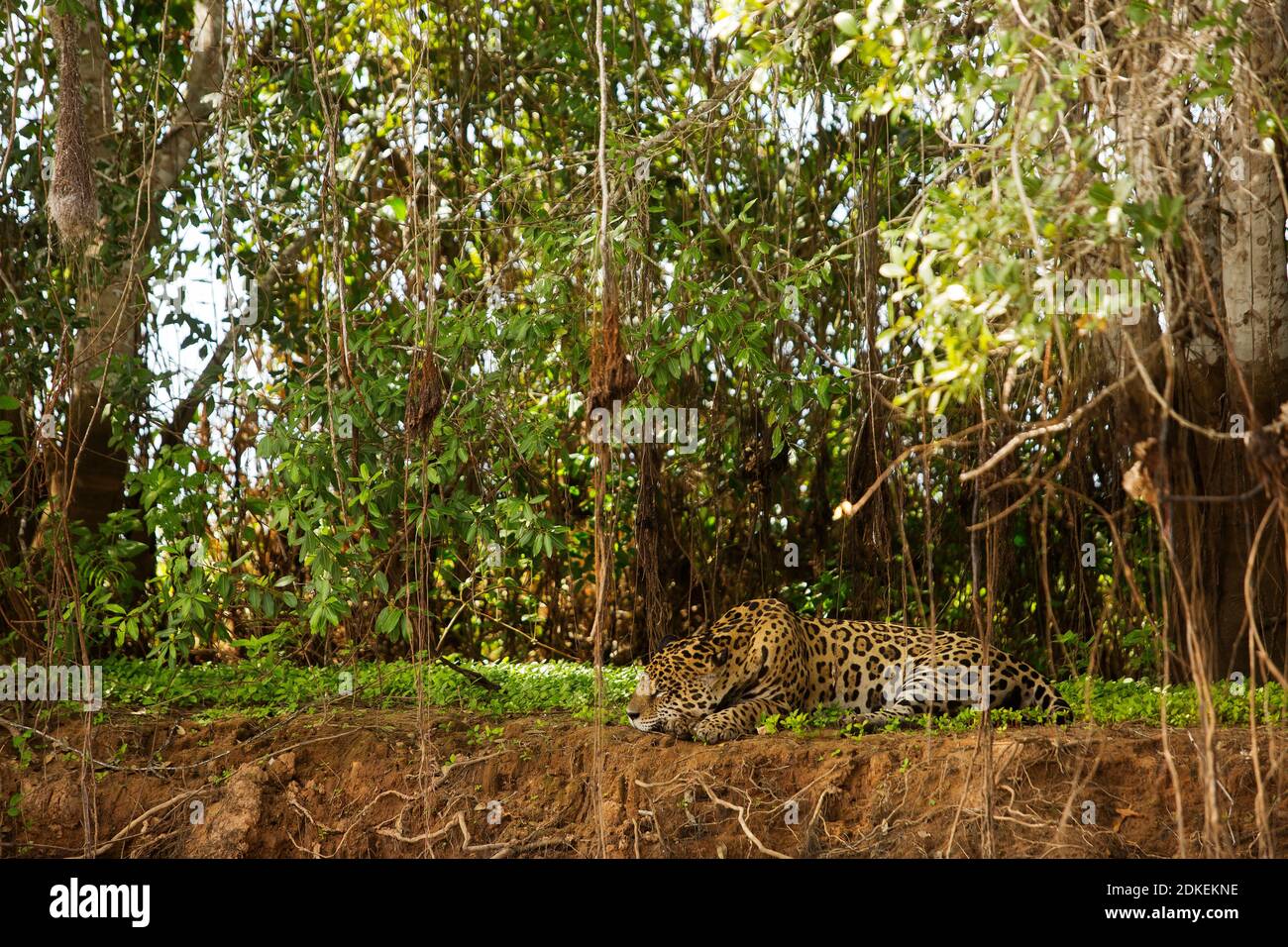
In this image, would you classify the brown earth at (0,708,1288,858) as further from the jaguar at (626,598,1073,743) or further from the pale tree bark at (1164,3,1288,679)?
the pale tree bark at (1164,3,1288,679)

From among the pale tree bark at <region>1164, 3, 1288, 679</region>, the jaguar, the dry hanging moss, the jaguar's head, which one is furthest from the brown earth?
the dry hanging moss

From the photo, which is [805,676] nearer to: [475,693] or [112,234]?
[475,693]

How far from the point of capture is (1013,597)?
656 cm

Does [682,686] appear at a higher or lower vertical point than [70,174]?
lower

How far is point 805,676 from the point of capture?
5.37m

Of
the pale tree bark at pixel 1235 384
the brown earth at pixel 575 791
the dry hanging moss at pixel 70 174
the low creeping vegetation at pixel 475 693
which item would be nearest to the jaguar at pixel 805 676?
the low creeping vegetation at pixel 475 693

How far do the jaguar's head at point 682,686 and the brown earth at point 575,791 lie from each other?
0.11 meters

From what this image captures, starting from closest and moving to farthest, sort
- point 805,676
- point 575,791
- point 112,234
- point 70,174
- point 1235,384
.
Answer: point 70,174, point 575,791, point 1235,384, point 805,676, point 112,234

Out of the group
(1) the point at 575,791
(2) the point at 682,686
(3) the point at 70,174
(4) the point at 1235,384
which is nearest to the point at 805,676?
(2) the point at 682,686

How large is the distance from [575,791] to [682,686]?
0.66 m

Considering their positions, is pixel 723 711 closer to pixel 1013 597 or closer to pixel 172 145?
pixel 1013 597

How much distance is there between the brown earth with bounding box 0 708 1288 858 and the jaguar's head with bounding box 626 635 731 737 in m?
0.11

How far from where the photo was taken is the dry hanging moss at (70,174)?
4.11 meters

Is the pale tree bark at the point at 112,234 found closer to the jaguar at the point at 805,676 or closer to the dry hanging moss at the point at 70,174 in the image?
the dry hanging moss at the point at 70,174
